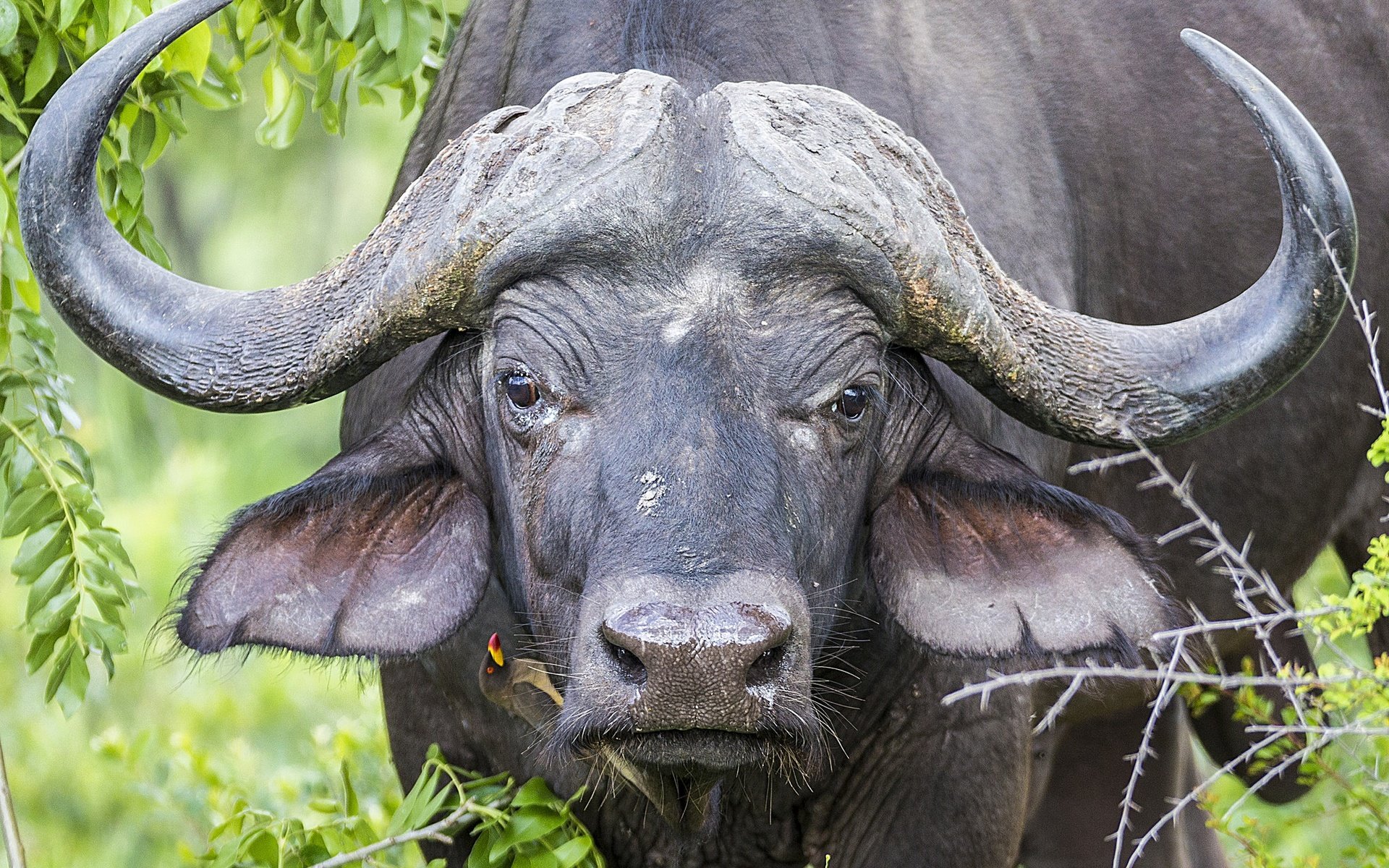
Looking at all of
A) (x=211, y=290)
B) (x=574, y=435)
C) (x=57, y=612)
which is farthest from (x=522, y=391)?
(x=57, y=612)

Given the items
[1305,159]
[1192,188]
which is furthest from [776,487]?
[1192,188]

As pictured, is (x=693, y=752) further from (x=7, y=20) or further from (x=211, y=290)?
(x=7, y=20)

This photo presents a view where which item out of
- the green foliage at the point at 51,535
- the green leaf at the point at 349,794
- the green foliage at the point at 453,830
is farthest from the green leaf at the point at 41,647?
the green leaf at the point at 349,794

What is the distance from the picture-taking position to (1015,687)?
3572 mm

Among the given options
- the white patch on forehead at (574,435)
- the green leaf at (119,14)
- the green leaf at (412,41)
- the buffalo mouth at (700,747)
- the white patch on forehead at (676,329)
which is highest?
the green leaf at (119,14)

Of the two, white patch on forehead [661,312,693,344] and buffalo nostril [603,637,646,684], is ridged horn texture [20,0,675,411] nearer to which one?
white patch on forehead [661,312,693,344]

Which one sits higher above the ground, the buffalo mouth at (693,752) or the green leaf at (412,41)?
the green leaf at (412,41)

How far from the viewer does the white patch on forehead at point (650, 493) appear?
2.75 m

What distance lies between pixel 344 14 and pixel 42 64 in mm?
628

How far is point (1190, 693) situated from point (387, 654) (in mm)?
2021

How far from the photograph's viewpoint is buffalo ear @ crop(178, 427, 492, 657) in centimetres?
310

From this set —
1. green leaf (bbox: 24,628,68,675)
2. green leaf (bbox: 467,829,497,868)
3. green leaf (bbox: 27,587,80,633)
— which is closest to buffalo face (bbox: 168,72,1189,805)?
green leaf (bbox: 467,829,497,868)

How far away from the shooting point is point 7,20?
3.15 metres

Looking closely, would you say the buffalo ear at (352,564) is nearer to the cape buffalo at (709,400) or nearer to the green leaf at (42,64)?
the cape buffalo at (709,400)
